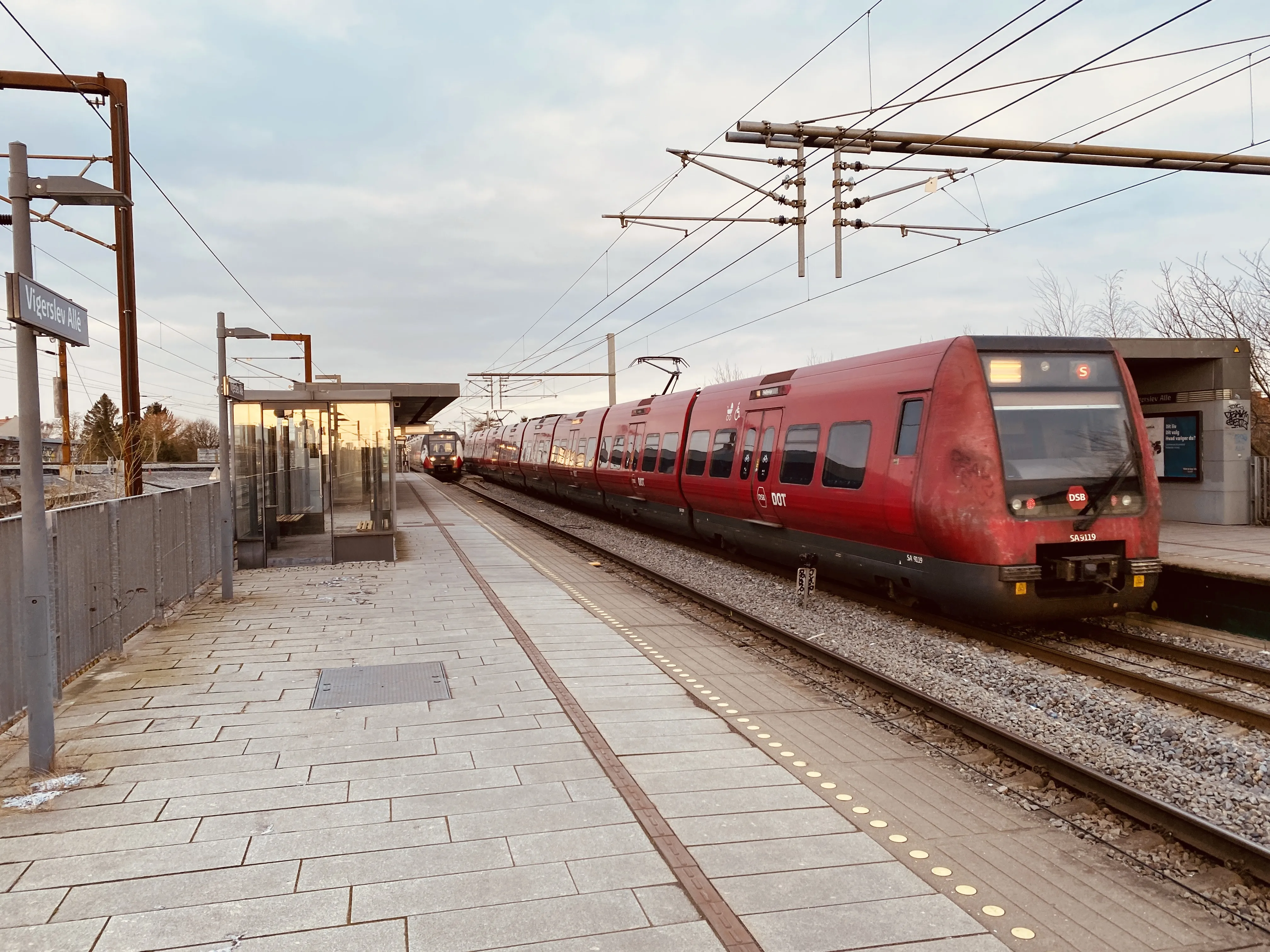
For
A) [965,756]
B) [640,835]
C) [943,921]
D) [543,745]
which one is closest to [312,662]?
[543,745]

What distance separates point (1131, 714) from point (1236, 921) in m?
2.89

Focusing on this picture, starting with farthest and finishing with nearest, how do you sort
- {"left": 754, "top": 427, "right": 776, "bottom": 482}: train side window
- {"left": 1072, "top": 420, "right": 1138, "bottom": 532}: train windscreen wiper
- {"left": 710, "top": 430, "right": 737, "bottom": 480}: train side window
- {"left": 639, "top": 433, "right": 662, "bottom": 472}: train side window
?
{"left": 639, "top": 433, "right": 662, "bottom": 472}: train side window → {"left": 710, "top": 430, "right": 737, "bottom": 480}: train side window → {"left": 754, "top": 427, "right": 776, "bottom": 482}: train side window → {"left": 1072, "top": 420, "right": 1138, "bottom": 532}: train windscreen wiper

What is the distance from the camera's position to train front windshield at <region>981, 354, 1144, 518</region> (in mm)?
8055

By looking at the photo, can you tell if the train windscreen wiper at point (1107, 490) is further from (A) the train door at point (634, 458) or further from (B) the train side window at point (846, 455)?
(A) the train door at point (634, 458)

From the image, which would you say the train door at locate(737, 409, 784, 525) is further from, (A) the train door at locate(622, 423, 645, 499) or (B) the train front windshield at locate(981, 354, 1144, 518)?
(A) the train door at locate(622, 423, 645, 499)

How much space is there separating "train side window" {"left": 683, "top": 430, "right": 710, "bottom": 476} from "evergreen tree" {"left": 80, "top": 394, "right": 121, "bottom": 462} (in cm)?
2389

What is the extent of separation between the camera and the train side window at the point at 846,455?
9.55 meters

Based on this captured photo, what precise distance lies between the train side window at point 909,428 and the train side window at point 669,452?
736 cm

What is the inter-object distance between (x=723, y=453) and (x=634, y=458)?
5157 mm

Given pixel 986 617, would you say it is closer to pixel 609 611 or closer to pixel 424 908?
pixel 609 611

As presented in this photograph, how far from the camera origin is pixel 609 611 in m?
10.1

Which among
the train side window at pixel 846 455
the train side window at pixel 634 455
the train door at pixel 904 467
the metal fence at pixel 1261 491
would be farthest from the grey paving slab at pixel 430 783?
the metal fence at pixel 1261 491

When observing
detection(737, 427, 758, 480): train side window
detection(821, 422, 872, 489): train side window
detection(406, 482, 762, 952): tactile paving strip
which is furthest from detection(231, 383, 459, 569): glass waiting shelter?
detection(406, 482, 762, 952): tactile paving strip

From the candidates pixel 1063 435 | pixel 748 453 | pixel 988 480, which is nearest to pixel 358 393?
pixel 748 453
